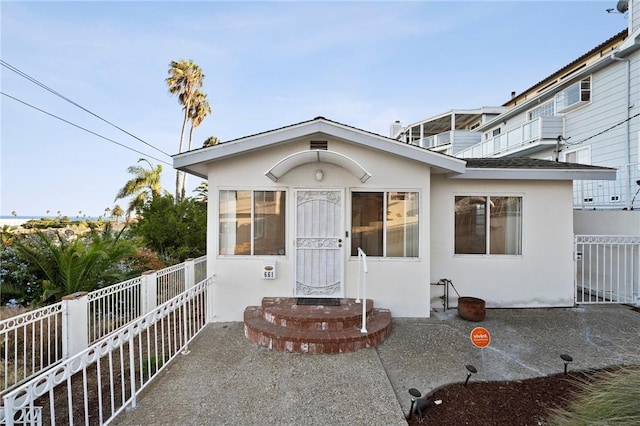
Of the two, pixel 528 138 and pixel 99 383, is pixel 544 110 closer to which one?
pixel 528 138

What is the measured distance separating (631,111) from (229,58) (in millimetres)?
15800

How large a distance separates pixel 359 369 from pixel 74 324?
13.3ft

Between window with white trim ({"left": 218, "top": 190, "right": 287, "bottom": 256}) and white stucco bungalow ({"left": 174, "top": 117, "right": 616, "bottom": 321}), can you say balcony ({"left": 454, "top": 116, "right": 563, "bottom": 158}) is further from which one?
window with white trim ({"left": 218, "top": 190, "right": 287, "bottom": 256})

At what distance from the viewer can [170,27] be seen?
36.7ft

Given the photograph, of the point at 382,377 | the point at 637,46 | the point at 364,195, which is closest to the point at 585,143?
the point at 637,46

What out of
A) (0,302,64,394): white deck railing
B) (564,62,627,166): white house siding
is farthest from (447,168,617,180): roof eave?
(0,302,64,394): white deck railing

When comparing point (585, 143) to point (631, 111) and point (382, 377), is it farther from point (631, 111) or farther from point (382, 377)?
point (382, 377)

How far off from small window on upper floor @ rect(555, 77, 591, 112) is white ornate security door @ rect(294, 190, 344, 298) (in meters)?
11.9

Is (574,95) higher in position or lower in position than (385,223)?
higher

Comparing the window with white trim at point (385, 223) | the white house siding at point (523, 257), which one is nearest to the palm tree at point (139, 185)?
the window with white trim at point (385, 223)

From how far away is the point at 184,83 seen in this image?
62.2ft

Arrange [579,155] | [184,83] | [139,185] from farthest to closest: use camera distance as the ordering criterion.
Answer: [139,185] → [184,83] → [579,155]

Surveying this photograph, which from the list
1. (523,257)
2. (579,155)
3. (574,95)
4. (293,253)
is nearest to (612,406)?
(293,253)

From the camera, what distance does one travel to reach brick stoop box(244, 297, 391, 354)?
176 inches
